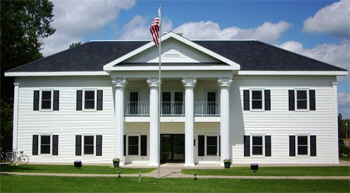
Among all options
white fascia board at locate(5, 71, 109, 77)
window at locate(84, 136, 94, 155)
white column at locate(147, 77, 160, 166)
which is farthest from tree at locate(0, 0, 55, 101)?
white column at locate(147, 77, 160, 166)

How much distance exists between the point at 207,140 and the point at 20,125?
539 inches

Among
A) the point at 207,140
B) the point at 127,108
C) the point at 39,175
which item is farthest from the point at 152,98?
the point at 39,175

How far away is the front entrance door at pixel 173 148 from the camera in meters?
29.6

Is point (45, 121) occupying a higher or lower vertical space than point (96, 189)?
higher

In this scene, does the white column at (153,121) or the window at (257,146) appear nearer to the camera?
the white column at (153,121)

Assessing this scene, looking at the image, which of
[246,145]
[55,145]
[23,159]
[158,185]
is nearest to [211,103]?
[246,145]

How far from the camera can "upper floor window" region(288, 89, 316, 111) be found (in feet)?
95.0

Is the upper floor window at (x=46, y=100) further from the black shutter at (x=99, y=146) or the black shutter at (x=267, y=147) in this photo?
the black shutter at (x=267, y=147)

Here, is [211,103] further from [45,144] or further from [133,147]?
[45,144]

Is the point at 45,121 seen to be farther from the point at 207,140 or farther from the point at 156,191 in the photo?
the point at 156,191

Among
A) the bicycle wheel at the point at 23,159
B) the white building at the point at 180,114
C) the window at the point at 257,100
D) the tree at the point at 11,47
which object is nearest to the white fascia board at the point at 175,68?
the white building at the point at 180,114

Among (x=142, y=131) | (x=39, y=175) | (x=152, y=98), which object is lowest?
(x=39, y=175)

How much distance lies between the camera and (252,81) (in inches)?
1147

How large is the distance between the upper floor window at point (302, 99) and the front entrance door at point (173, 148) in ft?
27.0
